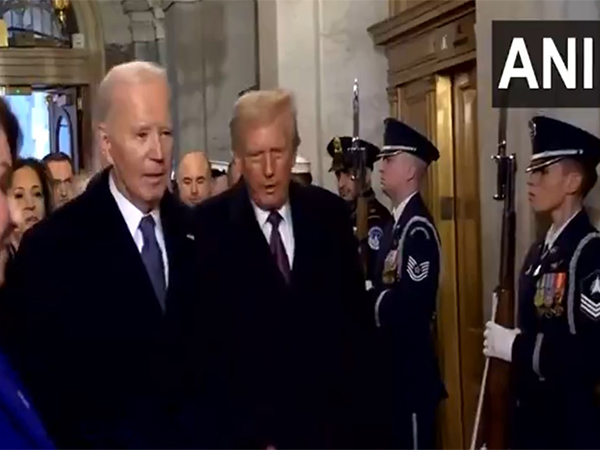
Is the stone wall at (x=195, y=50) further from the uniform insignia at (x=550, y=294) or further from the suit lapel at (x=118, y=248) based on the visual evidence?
the suit lapel at (x=118, y=248)

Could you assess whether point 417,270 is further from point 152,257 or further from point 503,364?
point 152,257

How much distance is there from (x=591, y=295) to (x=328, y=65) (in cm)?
398

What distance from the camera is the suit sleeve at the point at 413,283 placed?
16.6 ft

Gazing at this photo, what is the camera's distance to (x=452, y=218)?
661cm

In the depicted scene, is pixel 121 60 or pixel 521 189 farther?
pixel 121 60

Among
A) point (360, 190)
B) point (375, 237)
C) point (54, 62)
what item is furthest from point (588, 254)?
point (54, 62)

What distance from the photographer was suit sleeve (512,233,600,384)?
12.2 feet

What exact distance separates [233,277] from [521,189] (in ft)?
6.02

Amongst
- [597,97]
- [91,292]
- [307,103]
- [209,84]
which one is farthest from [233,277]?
[209,84]

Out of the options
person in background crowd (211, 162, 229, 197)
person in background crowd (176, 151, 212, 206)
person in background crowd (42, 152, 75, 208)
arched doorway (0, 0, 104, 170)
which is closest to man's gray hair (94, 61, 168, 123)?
person in background crowd (42, 152, 75, 208)

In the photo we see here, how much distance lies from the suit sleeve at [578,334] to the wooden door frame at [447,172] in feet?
7.65

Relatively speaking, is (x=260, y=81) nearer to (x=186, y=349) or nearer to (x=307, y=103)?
(x=307, y=103)

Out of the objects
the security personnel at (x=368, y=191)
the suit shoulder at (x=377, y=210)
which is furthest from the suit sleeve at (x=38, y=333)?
the suit shoulder at (x=377, y=210)

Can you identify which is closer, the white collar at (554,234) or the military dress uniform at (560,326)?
the military dress uniform at (560,326)
